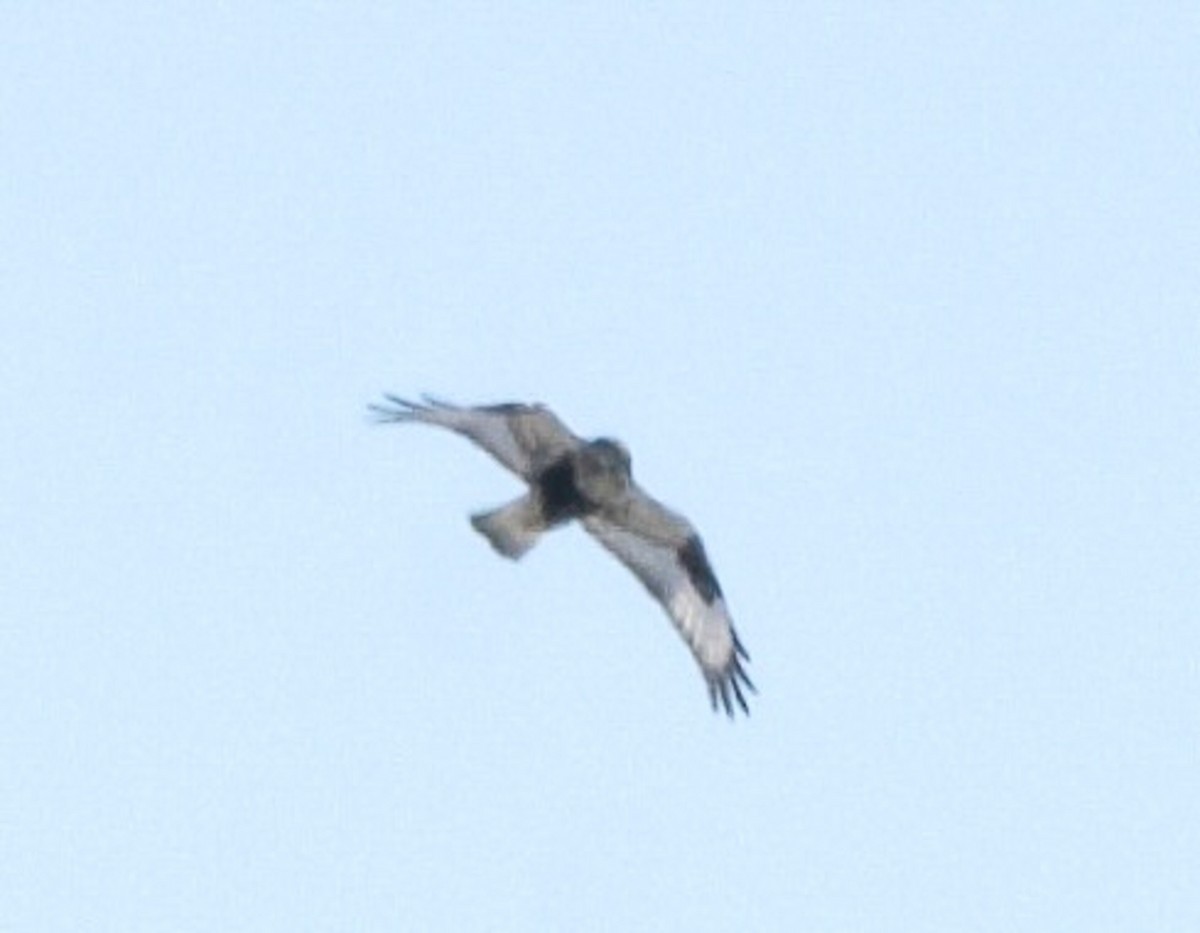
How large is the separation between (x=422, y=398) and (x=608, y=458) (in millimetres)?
1121

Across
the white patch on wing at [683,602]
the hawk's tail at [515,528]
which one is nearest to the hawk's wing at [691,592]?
the white patch on wing at [683,602]

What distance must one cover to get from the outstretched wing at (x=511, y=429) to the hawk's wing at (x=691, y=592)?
99cm

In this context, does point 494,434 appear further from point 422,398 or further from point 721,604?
point 721,604

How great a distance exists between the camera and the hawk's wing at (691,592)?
2209 centimetres

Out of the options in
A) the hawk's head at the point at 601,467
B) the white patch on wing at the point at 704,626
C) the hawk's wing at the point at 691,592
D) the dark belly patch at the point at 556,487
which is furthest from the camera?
the white patch on wing at the point at 704,626

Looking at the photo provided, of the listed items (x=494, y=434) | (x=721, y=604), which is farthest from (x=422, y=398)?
(x=721, y=604)

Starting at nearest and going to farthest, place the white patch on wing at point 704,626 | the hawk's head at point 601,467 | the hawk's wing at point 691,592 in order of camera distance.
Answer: the hawk's head at point 601,467, the hawk's wing at point 691,592, the white patch on wing at point 704,626

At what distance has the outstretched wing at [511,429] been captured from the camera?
824 inches

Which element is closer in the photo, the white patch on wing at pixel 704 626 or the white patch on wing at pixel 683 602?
the white patch on wing at pixel 683 602

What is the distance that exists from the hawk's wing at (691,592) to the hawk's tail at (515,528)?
919 mm

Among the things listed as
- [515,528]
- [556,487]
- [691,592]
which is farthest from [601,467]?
[691,592]

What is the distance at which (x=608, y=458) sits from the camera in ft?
68.4

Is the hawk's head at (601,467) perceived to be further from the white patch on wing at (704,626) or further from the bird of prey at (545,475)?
the white patch on wing at (704,626)

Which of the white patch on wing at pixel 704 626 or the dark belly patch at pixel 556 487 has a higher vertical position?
the dark belly patch at pixel 556 487
